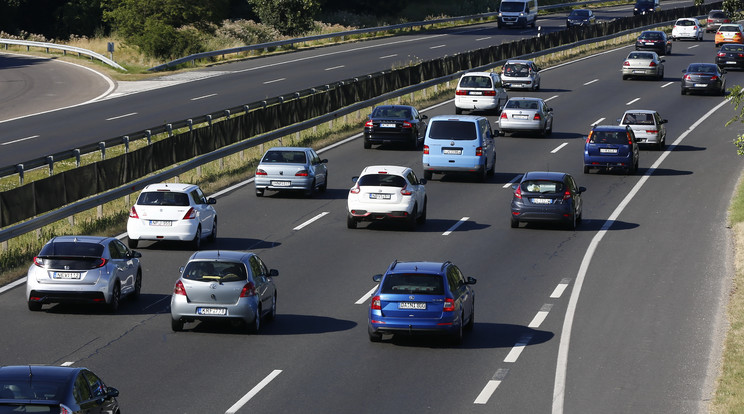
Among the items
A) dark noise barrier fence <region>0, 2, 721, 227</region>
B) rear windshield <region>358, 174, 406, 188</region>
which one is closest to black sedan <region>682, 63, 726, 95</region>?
dark noise barrier fence <region>0, 2, 721, 227</region>

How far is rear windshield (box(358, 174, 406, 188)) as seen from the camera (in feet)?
105

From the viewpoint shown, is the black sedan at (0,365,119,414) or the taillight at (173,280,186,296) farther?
the taillight at (173,280,186,296)

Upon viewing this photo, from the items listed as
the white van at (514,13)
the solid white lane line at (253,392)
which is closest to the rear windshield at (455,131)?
the solid white lane line at (253,392)

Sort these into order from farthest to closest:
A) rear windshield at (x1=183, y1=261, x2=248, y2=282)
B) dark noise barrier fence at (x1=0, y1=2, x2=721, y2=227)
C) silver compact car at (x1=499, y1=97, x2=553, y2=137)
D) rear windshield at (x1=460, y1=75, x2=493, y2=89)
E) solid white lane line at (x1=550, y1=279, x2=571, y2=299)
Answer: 1. rear windshield at (x1=460, y1=75, x2=493, y2=89)
2. silver compact car at (x1=499, y1=97, x2=553, y2=137)
3. dark noise barrier fence at (x1=0, y1=2, x2=721, y2=227)
4. solid white lane line at (x1=550, y1=279, x2=571, y2=299)
5. rear windshield at (x1=183, y1=261, x2=248, y2=282)

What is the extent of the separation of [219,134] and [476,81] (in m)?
16.3

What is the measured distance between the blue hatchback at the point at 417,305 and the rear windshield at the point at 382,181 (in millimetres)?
11147

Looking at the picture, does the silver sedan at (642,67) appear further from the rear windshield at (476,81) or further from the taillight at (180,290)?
the taillight at (180,290)

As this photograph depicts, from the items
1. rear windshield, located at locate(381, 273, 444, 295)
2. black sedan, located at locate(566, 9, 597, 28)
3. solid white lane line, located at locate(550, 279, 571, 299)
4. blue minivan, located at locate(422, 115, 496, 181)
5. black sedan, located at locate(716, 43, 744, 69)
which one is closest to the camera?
rear windshield, located at locate(381, 273, 444, 295)

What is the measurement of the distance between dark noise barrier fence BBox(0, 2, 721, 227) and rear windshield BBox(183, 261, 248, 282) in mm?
7660

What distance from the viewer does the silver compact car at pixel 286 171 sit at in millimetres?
35625

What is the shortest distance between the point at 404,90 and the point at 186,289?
117 feet

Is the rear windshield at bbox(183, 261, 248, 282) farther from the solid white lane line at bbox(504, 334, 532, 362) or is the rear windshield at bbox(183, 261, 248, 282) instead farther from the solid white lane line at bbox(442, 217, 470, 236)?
the solid white lane line at bbox(442, 217, 470, 236)

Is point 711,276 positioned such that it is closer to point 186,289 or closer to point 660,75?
point 186,289

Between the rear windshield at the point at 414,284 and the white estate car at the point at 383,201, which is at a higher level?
the rear windshield at the point at 414,284
